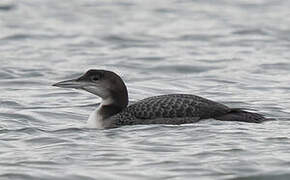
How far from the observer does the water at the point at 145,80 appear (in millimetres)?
9633

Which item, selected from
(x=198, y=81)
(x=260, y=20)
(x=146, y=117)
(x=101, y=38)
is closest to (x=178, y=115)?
(x=146, y=117)

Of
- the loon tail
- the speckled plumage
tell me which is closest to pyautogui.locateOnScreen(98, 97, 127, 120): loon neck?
the speckled plumage

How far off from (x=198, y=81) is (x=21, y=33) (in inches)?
241

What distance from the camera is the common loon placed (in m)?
11.3

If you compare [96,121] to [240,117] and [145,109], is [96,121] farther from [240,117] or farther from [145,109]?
[240,117]

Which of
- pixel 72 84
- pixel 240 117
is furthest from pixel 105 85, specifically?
pixel 240 117

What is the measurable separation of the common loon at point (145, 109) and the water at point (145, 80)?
0.14 m

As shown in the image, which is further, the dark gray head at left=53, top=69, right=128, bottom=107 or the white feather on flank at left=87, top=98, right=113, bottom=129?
the dark gray head at left=53, top=69, right=128, bottom=107

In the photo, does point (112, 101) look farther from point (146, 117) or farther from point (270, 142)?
point (270, 142)

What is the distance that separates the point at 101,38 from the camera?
68.3 feet

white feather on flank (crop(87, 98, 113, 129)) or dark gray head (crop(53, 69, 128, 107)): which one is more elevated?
dark gray head (crop(53, 69, 128, 107))

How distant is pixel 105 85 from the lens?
11.8 metres

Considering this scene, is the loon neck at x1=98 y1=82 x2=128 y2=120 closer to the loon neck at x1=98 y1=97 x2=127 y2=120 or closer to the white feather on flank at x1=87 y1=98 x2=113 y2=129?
the loon neck at x1=98 y1=97 x2=127 y2=120

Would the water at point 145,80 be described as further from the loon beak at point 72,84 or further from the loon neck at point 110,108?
the loon beak at point 72,84
